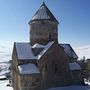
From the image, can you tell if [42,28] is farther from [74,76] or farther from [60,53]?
[74,76]

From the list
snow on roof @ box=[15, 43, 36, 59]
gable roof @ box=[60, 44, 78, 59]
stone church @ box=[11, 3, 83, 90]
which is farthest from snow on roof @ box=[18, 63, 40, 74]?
gable roof @ box=[60, 44, 78, 59]

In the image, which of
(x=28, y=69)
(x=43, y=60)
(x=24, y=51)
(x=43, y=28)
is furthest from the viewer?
(x=43, y=28)

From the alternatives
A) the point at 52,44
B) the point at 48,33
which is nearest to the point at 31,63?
the point at 52,44

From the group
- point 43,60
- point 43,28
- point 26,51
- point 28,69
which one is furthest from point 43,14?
point 28,69

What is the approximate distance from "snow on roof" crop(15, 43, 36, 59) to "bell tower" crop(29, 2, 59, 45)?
1307 mm

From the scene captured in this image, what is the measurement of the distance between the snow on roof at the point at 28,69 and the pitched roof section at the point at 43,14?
678 cm

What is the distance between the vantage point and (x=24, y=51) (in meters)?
25.4

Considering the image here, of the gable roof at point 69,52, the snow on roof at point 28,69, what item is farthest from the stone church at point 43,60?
the gable roof at point 69,52

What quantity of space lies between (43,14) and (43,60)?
7.11 m

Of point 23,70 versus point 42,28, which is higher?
point 42,28

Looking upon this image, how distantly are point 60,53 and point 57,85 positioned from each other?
3.76 metres

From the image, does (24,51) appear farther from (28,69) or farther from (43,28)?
(43,28)

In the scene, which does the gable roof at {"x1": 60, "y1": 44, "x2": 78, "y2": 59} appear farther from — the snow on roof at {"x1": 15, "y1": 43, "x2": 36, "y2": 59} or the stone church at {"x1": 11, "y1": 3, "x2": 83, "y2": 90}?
the snow on roof at {"x1": 15, "y1": 43, "x2": 36, "y2": 59}

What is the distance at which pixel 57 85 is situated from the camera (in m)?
24.1
